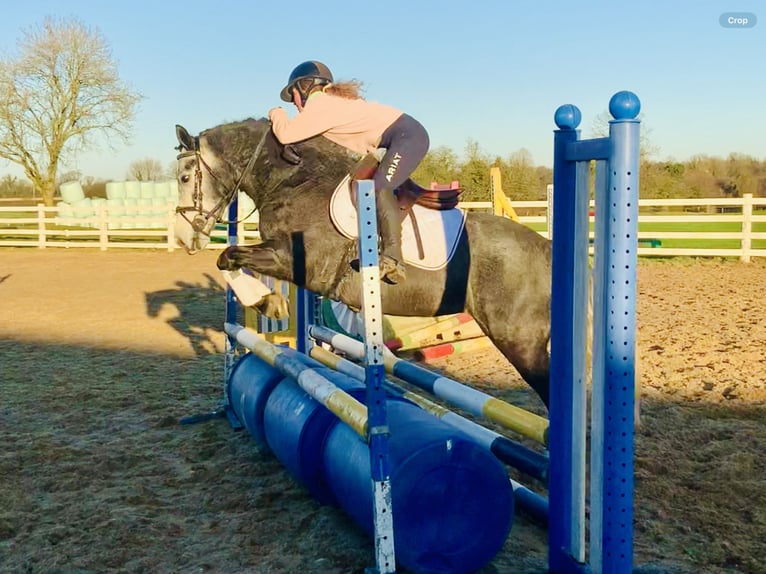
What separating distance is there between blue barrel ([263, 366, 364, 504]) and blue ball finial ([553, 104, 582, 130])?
1743 millimetres

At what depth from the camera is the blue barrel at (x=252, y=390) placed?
4391mm

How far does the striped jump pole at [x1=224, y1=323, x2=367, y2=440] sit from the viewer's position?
9.77 ft

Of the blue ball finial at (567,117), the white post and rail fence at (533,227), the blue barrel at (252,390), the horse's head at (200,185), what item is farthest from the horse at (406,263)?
the white post and rail fence at (533,227)

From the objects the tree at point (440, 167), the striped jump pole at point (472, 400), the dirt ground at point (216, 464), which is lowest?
the dirt ground at point (216, 464)

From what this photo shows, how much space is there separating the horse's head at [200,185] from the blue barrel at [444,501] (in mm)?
2071

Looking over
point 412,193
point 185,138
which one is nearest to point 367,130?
point 412,193

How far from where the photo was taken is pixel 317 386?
3.43m

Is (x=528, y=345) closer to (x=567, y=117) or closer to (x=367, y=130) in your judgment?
(x=367, y=130)

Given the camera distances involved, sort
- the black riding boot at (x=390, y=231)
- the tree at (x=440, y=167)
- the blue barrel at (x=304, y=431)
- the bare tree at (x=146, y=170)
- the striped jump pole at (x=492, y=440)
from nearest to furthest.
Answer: the striped jump pole at (x=492, y=440), the blue barrel at (x=304, y=431), the black riding boot at (x=390, y=231), the tree at (x=440, y=167), the bare tree at (x=146, y=170)

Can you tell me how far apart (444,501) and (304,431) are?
963 mm

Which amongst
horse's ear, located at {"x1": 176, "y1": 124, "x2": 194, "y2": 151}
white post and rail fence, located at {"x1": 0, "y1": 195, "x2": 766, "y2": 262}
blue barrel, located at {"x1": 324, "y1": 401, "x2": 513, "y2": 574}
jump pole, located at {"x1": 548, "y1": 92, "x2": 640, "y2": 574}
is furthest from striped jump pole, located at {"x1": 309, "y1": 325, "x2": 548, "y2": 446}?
white post and rail fence, located at {"x1": 0, "y1": 195, "x2": 766, "y2": 262}

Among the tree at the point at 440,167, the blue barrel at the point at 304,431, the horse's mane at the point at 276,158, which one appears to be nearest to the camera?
the blue barrel at the point at 304,431

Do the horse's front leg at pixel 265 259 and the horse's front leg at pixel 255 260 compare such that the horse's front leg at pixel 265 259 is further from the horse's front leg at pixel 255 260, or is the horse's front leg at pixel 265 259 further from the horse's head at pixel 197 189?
the horse's head at pixel 197 189

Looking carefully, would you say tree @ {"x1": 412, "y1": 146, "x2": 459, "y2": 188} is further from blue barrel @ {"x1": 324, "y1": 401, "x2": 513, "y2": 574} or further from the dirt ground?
blue barrel @ {"x1": 324, "y1": 401, "x2": 513, "y2": 574}
